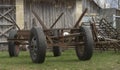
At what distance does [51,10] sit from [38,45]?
1065 cm

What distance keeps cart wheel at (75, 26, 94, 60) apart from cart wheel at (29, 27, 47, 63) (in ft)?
4.75

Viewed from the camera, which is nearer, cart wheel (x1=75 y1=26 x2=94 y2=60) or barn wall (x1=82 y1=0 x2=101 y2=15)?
cart wheel (x1=75 y1=26 x2=94 y2=60)

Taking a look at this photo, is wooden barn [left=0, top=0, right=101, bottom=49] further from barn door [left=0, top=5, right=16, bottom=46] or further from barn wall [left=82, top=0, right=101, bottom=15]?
barn wall [left=82, top=0, right=101, bottom=15]

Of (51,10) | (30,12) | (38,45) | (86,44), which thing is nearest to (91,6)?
(51,10)

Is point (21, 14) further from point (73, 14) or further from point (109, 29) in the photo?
point (109, 29)

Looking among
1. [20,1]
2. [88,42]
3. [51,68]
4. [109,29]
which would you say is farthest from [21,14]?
[51,68]

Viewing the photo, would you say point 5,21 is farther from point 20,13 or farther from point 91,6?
point 91,6

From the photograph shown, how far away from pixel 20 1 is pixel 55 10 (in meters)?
2.04

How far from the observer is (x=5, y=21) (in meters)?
22.0

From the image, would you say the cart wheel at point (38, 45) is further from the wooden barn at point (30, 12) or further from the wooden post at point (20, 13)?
the wooden post at point (20, 13)

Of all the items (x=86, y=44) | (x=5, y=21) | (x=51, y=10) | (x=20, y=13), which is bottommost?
(x=86, y=44)

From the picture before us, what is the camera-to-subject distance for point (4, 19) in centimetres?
2192

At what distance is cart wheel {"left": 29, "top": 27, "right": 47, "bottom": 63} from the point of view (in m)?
12.1

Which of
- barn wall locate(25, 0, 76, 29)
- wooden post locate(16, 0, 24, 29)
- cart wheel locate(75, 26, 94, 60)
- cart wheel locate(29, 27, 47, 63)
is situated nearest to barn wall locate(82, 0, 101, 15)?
barn wall locate(25, 0, 76, 29)
